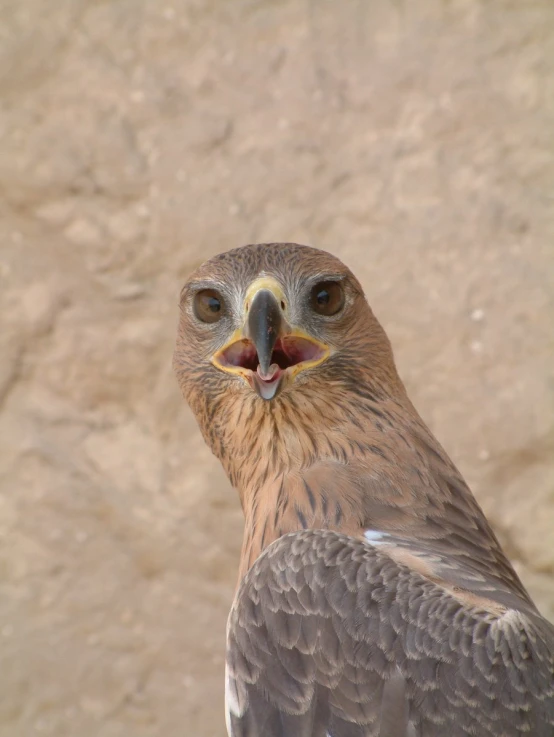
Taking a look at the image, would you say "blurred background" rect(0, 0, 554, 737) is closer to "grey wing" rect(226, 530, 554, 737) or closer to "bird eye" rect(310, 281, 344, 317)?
"bird eye" rect(310, 281, 344, 317)

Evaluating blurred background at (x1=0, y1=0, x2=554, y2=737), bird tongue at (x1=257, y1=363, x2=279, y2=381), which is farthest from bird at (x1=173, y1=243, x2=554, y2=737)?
blurred background at (x1=0, y1=0, x2=554, y2=737)

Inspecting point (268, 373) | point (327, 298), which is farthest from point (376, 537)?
point (327, 298)

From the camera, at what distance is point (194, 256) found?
4.86 metres

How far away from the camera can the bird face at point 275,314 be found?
2.48 m

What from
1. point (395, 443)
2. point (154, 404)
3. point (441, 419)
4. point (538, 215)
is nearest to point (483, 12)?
point (538, 215)

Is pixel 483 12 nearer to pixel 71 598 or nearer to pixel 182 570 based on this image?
pixel 182 570

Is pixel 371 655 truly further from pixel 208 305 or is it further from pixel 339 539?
pixel 208 305

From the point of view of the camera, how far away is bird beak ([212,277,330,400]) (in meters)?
2.37

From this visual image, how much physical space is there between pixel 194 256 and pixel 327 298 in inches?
90.7

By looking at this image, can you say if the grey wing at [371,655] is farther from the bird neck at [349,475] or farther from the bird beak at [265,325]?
the bird beak at [265,325]

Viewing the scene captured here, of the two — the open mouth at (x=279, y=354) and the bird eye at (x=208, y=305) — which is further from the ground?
the bird eye at (x=208, y=305)

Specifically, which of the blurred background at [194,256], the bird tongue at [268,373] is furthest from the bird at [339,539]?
the blurred background at [194,256]

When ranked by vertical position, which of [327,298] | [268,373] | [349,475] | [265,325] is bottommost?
[349,475]

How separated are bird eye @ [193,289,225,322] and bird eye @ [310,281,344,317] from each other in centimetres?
27
